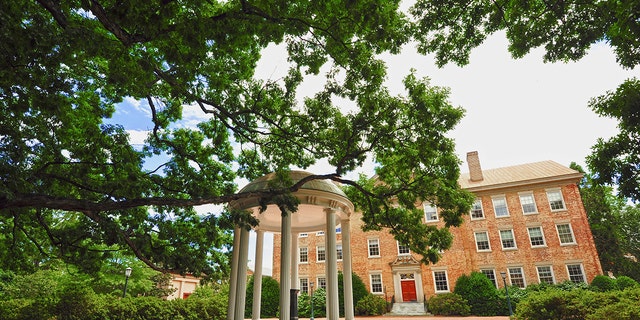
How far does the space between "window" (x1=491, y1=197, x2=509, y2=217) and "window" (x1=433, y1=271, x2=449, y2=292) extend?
7.92 meters

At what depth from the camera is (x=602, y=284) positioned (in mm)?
24500

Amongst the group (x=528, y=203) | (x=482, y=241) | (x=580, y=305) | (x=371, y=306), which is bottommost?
(x=371, y=306)

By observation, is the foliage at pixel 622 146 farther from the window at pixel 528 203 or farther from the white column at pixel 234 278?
the window at pixel 528 203

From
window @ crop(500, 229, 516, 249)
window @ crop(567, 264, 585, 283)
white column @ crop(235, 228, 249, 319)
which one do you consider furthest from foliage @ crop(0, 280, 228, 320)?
window @ crop(567, 264, 585, 283)

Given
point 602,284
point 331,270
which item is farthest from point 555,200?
point 331,270

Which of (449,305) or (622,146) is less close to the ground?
(622,146)

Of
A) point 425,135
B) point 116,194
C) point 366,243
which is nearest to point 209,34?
point 116,194

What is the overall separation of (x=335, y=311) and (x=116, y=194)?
369 inches

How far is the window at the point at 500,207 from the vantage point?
3091 cm

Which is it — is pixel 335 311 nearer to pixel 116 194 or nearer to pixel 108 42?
pixel 116 194

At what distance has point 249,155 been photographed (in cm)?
1382

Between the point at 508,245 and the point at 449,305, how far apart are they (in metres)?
8.93

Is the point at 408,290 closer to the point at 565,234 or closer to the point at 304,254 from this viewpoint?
the point at 304,254

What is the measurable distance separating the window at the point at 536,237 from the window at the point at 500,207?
240 centimetres
